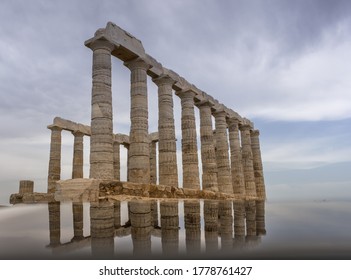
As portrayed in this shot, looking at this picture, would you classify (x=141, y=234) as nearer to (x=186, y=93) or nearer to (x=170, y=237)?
(x=170, y=237)

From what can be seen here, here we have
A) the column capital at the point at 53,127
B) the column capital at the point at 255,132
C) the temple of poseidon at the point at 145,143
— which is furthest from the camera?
the column capital at the point at 255,132

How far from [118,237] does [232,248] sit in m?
1.55

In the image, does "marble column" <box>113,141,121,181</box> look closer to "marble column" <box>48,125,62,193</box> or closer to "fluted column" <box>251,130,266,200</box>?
"marble column" <box>48,125,62,193</box>

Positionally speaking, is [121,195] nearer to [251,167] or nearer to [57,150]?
[57,150]

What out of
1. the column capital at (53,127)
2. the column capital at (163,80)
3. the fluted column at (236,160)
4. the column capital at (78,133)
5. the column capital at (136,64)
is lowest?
the fluted column at (236,160)

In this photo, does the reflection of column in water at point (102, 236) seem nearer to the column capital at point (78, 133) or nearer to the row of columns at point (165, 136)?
the row of columns at point (165, 136)

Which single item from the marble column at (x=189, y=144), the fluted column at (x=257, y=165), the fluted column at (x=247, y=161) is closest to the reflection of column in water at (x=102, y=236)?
the marble column at (x=189, y=144)

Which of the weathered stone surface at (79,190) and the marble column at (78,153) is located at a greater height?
the marble column at (78,153)

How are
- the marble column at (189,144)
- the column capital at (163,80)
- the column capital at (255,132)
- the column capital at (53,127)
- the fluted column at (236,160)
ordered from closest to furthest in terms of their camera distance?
the column capital at (163,80), the marble column at (189,144), the column capital at (53,127), the fluted column at (236,160), the column capital at (255,132)

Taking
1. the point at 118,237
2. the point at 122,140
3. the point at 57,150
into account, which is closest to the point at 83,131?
the point at 57,150

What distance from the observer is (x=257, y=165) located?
109 feet

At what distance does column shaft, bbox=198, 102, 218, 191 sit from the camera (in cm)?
2328

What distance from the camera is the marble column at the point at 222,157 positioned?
84.1 ft

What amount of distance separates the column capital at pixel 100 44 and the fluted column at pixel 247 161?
780 inches
